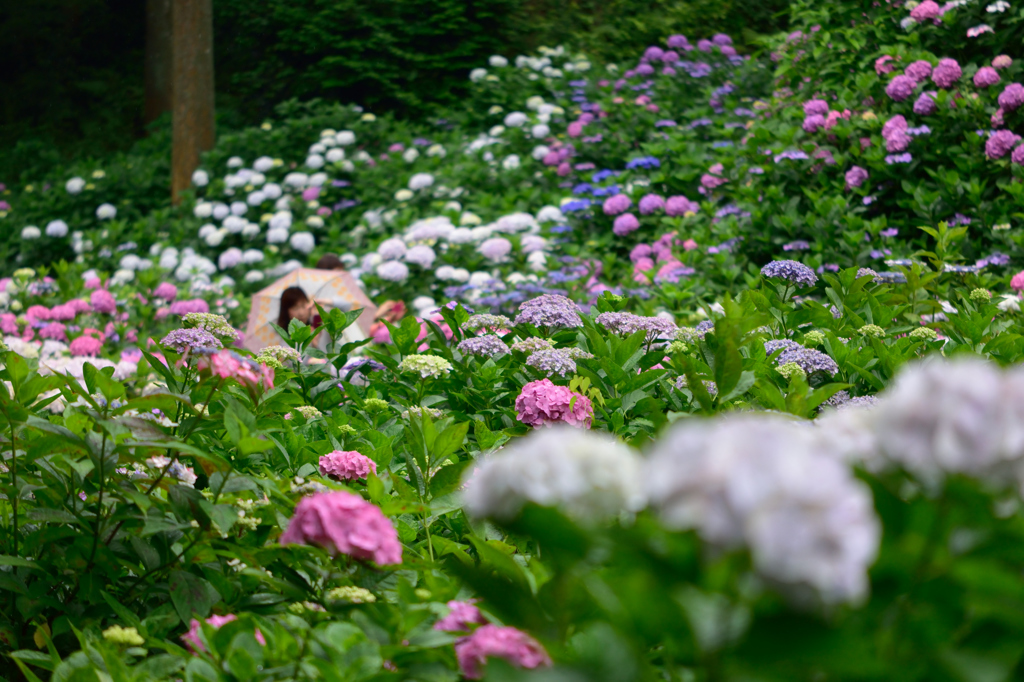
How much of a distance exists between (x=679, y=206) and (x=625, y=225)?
1.21 feet

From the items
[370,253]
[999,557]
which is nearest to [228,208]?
[370,253]

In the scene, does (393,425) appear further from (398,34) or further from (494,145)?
(398,34)

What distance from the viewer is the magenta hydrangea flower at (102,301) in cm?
525

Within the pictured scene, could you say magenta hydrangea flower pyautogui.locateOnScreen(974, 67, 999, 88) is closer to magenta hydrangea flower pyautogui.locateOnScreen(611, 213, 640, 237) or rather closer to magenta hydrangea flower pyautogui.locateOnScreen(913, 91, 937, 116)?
magenta hydrangea flower pyautogui.locateOnScreen(913, 91, 937, 116)

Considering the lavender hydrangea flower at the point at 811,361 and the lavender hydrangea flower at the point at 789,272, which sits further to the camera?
the lavender hydrangea flower at the point at 789,272

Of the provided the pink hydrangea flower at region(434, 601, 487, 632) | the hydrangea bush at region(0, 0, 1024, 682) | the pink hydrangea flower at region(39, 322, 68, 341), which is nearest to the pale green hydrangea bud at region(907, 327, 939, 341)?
the hydrangea bush at region(0, 0, 1024, 682)

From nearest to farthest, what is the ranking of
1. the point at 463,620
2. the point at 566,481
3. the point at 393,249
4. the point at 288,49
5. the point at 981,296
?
the point at 566,481
the point at 463,620
the point at 981,296
the point at 393,249
the point at 288,49

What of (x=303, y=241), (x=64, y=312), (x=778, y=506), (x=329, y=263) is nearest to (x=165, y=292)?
(x=64, y=312)

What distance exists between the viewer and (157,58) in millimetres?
11414

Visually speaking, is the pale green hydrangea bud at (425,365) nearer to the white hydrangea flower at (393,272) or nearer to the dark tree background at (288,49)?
the white hydrangea flower at (393,272)

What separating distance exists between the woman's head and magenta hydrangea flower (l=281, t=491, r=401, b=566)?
400 cm

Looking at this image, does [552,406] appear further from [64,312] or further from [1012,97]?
[64,312]

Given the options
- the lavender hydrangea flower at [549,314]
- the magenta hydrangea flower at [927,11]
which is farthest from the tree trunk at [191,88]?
the lavender hydrangea flower at [549,314]

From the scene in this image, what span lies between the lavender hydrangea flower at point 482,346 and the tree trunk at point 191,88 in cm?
751
